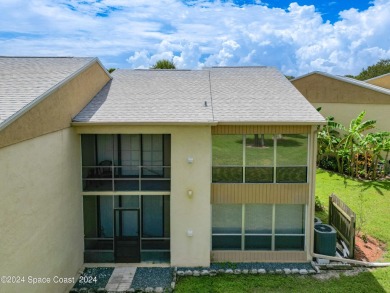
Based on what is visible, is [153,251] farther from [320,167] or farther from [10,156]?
[320,167]

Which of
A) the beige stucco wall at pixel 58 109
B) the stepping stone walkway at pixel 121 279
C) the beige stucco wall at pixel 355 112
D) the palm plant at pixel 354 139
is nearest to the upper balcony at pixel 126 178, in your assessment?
the beige stucco wall at pixel 58 109

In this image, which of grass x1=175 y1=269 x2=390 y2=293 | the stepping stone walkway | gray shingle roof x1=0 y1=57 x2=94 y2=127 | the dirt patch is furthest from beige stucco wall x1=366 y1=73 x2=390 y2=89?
the stepping stone walkway

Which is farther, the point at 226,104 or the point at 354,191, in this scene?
the point at 354,191

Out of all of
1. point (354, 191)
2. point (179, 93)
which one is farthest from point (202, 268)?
point (354, 191)

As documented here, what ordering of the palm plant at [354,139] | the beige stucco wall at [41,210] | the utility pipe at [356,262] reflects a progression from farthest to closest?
the palm plant at [354,139]
the utility pipe at [356,262]
the beige stucco wall at [41,210]

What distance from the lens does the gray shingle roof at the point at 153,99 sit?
1385 centimetres

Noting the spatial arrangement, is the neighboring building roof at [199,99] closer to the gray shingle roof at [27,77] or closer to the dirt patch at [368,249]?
the gray shingle roof at [27,77]

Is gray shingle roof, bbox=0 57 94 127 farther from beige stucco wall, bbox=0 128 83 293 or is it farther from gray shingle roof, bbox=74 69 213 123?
gray shingle roof, bbox=74 69 213 123

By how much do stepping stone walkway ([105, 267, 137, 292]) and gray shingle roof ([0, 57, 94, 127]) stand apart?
7519 millimetres

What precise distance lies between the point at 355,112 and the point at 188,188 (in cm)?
2398

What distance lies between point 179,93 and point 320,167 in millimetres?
Result: 19913

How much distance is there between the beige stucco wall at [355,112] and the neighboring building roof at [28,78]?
78.8 ft

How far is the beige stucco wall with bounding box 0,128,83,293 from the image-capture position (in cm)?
868

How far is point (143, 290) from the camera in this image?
41.6 ft
